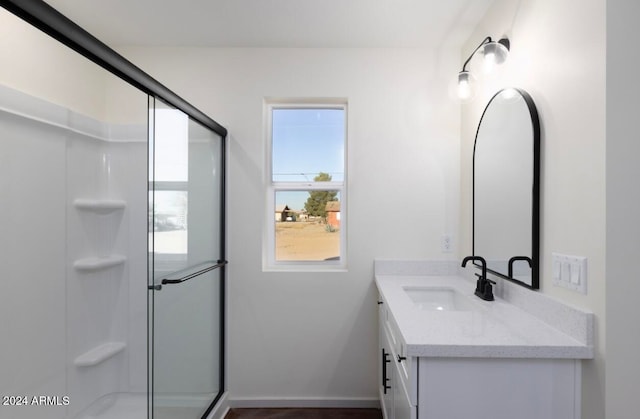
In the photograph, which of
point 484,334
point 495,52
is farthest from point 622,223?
point 495,52

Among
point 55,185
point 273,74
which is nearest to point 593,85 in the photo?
point 273,74

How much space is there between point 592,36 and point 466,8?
0.93 metres

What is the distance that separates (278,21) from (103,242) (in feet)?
5.53

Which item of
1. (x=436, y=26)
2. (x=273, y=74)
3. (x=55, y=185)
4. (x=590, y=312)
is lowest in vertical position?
(x=590, y=312)

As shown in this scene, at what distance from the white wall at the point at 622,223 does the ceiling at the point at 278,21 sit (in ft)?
3.37

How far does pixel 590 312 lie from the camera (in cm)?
107

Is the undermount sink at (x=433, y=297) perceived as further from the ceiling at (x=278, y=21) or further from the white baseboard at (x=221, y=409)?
the ceiling at (x=278, y=21)

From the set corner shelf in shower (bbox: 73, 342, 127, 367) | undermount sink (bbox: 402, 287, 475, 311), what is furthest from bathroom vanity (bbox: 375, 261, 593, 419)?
corner shelf in shower (bbox: 73, 342, 127, 367)

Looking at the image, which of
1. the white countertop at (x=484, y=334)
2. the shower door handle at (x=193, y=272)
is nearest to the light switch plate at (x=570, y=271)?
the white countertop at (x=484, y=334)

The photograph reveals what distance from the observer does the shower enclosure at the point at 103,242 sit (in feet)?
4.84

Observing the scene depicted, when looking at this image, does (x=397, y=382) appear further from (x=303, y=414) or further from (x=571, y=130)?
(x=571, y=130)

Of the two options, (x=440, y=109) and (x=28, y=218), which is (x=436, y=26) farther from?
(x=28, y=218)

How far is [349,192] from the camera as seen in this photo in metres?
2.23

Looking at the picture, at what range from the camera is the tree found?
237 centimetres
